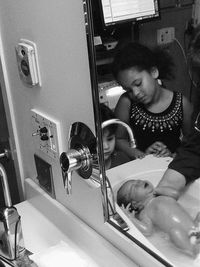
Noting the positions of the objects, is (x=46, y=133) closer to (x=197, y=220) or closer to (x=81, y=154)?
(x=81, y=154)

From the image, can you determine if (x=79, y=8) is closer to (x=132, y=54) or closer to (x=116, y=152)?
(x=132, y=54)

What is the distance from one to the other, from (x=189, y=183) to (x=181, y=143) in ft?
0.27

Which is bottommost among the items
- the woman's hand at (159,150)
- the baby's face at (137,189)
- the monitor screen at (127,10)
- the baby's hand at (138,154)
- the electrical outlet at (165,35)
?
the baby's face at (137,189)

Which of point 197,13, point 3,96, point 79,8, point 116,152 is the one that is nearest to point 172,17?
point 197,13

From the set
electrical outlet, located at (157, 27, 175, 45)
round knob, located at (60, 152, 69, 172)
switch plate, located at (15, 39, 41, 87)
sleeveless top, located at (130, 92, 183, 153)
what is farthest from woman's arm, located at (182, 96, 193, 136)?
switch plate, located at (15, 39, 41, 87)

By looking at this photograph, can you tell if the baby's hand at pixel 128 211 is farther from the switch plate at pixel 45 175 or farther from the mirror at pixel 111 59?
the switch plate at pixel 45 175

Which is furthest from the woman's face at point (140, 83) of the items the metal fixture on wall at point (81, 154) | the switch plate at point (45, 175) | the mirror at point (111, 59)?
the switch plate at point (45, 175)

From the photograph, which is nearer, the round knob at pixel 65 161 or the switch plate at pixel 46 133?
the round knob at pixel 65 161

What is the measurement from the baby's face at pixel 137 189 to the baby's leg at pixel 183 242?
0.10m

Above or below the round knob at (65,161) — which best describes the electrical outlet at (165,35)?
above

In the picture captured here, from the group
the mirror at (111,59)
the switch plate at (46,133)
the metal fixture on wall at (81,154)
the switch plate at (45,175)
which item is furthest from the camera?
the switch plate at (45,175)

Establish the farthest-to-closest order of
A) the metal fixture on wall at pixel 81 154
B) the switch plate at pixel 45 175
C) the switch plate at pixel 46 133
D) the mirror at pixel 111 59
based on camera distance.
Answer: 1. the switch plate at pixel 45 175
2. the switch plate at pixel 46 133
3. the metal fixture on wall at pixel 81 154
4. the mirror at pixel 111 59

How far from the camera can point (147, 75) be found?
2.41 feet

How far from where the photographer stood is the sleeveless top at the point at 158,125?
0.73 metres
